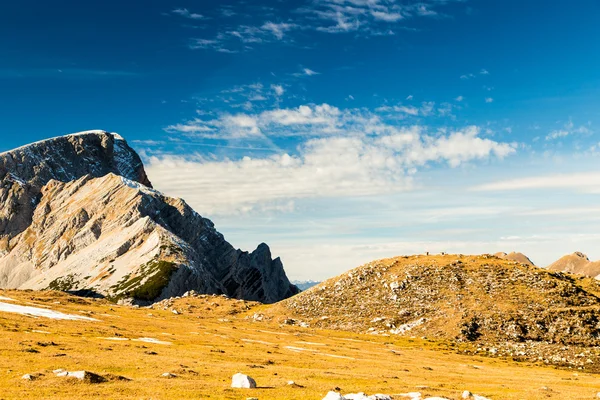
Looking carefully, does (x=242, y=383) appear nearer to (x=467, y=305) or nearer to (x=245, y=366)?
(x=245, y=366)

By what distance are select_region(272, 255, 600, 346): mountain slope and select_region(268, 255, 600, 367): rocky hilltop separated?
20 cm

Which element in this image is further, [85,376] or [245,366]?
[245,366]

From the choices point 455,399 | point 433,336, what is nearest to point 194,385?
point 455,399

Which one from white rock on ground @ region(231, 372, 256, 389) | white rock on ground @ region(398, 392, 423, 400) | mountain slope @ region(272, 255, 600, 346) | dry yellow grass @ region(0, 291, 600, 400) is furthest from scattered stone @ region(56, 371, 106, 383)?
mountain slope @ region(272, 255, 600, 346)

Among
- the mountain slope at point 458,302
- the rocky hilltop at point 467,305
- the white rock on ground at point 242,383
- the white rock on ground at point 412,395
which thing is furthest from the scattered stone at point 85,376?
the mountain slope at point 458,302

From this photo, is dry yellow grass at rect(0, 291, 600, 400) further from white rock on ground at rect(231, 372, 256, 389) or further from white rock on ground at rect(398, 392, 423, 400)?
white rock on ground at rect(398, 392, 423, 400)

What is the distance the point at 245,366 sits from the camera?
5444 centimetres

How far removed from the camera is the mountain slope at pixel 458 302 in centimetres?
10238

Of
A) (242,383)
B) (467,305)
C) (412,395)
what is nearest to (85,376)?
(242,383)

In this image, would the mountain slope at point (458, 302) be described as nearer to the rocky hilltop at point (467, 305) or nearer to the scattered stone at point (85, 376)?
the rocky hilltop at point (467, 305)

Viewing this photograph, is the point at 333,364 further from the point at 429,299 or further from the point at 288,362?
the point at 429,299

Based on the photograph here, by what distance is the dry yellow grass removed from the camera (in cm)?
3603

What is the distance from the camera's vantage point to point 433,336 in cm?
10894

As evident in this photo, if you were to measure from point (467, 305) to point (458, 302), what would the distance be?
2.44 m
